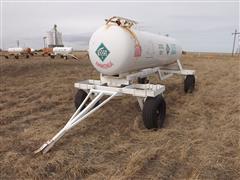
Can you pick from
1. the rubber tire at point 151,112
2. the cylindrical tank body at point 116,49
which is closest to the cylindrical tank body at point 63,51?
the cylindrical tank body at point 116,49

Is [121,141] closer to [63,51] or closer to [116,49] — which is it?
[116,49]

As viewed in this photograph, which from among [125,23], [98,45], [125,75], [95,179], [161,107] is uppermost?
[125,23]

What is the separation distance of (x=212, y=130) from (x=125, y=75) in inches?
83.3

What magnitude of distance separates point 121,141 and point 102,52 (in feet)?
6.01

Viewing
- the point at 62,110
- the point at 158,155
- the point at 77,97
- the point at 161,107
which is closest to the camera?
the point at 158,155

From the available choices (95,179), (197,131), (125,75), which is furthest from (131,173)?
(125,75)

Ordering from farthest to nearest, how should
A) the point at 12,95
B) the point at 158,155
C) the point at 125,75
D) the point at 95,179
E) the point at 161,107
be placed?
the point at 12,95, the point at 125,75, the point at 161,107, the point at 158,155, the point at 95,179

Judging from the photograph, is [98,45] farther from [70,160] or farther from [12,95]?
[12,95]

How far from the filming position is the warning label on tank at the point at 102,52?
5.15m

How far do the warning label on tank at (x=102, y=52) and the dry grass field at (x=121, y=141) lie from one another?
4.63ft

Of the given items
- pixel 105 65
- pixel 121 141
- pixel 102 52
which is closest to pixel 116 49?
pixel 102 52

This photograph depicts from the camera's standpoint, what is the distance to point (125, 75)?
5664 millimetres

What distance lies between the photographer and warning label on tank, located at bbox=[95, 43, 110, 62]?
16.9 ft

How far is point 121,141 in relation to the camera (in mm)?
4531
